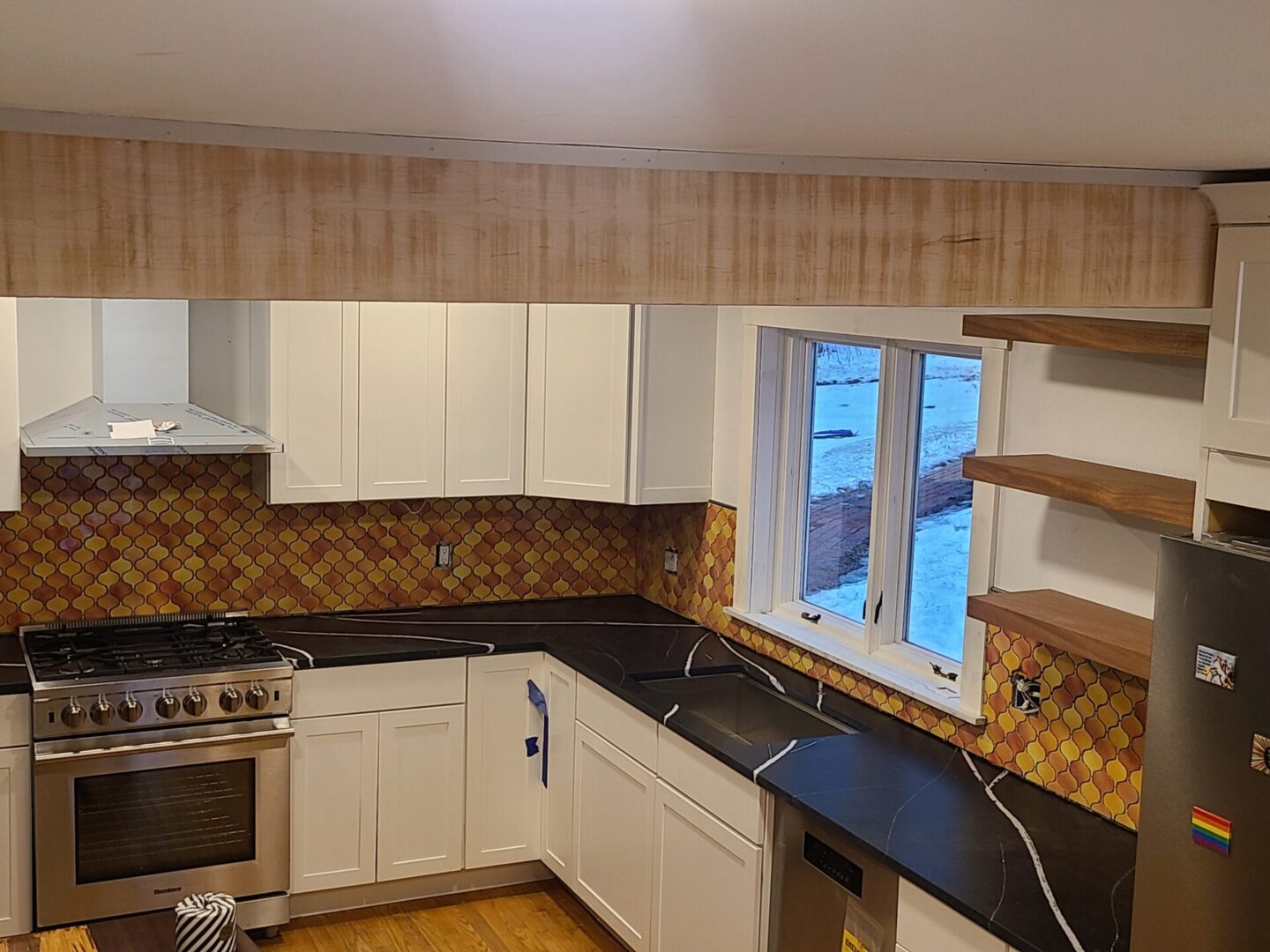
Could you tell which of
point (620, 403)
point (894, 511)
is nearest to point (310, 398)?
point (620, 403)

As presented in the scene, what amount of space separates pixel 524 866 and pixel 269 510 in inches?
60.3

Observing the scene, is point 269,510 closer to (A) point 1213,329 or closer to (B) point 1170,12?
(A) point 1213,329

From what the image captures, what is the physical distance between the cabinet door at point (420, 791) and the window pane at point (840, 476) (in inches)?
50.6

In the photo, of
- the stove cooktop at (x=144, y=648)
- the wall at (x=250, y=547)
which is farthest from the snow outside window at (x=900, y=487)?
the stove cooktop at (x=144, y=648)

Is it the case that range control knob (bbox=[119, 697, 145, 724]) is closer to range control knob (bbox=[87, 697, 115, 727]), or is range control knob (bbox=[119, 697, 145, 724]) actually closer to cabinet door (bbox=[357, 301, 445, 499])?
range control knob (bbox=[87, 697, 115, 727])

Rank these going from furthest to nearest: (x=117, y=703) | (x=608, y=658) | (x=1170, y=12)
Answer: (x=608, y=658) < (x=117, y=703) < (x=1170, y=12)

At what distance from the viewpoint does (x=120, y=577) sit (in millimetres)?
4441

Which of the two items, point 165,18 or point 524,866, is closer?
point 165,18

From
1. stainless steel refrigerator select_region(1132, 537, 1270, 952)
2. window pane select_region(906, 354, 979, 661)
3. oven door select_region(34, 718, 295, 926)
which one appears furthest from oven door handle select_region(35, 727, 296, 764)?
stainless steel refrigerator select_region(1132, 537, 1270, 952)

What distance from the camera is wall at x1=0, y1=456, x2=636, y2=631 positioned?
433 cm

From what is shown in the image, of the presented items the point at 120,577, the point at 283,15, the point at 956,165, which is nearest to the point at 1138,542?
the point at 956,165

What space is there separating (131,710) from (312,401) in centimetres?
111

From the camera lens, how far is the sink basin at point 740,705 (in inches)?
158

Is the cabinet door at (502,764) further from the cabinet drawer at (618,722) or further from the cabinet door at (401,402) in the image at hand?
the cabinet door at (401,402)
